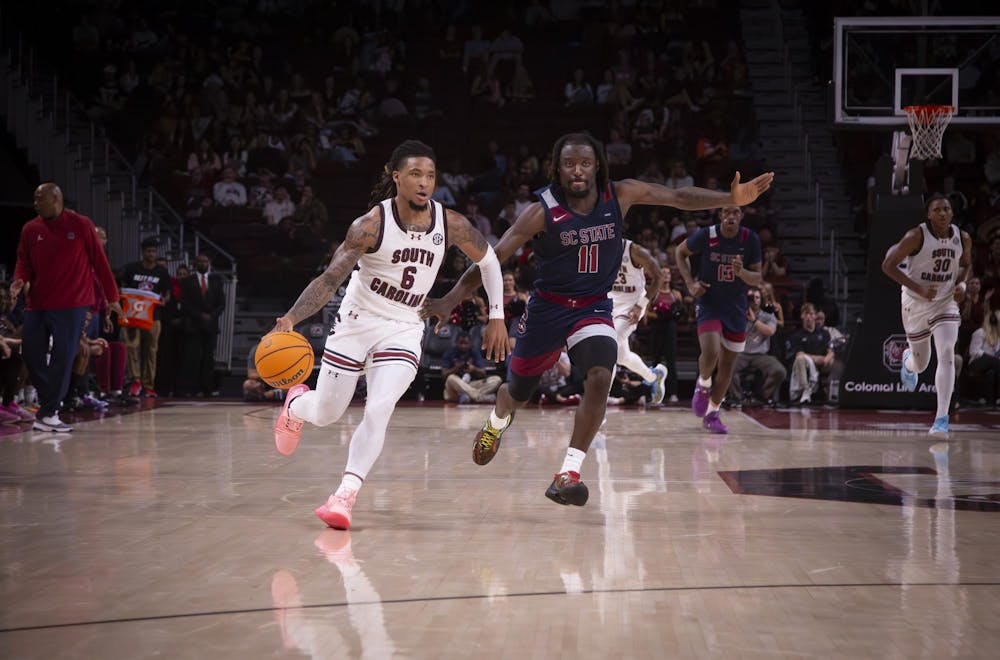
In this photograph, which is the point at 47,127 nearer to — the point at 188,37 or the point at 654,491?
the point at 188,37

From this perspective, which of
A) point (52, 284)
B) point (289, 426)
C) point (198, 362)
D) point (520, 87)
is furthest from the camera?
point (520, 87)

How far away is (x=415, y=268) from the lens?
5.73m

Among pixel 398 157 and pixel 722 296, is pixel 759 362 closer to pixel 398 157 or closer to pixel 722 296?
pixel 722 296

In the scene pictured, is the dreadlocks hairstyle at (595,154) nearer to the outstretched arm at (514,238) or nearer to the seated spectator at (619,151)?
the outstretched arm at (514,238)

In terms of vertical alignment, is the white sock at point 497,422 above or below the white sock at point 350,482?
above

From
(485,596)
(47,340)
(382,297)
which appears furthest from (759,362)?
(485,596)

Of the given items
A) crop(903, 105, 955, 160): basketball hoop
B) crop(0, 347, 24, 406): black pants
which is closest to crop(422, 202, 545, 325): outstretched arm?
crop(0, 347, 24, 406): black pants

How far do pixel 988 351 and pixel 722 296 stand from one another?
6.02 metres

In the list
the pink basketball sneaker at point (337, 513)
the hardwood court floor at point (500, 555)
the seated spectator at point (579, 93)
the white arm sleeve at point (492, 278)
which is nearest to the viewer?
the hardwood court floor at point (500, 555)

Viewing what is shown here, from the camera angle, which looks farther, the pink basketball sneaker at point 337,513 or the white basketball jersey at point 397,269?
the white basketball jersey at point 397,269

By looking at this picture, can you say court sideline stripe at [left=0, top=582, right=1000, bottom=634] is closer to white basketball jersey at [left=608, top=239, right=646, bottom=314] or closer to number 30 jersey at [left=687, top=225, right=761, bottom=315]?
number 30 jersey at [left=687, top=225, right=761, bottom=315]

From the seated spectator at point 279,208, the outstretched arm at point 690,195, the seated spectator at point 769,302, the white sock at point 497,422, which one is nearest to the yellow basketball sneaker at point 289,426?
the white sock at point 497,422

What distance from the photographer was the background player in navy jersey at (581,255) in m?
6.12

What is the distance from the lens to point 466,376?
1535cm
